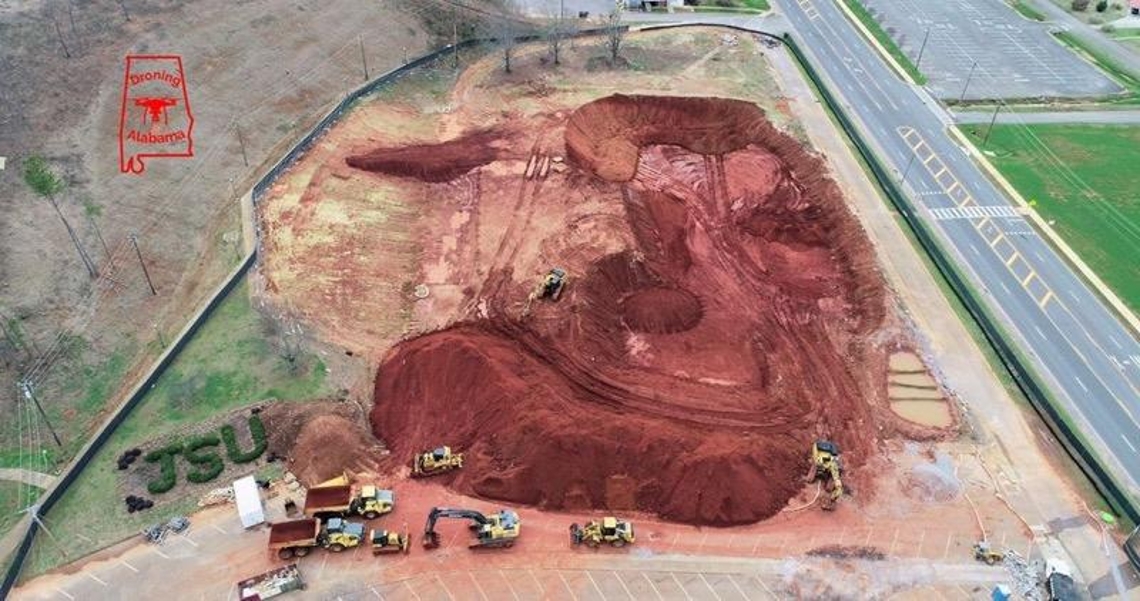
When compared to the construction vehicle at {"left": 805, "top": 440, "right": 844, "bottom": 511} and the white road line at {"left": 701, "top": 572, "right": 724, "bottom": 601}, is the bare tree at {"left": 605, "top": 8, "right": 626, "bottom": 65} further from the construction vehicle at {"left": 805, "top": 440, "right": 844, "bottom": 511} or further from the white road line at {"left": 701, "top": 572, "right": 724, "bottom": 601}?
the white road line at {"left": 701, "top": 572, "right": 724, "bottom": 601}

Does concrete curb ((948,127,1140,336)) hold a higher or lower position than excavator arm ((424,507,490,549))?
higher

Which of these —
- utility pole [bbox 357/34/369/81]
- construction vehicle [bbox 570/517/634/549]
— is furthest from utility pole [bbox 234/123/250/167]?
construction vehicle [bbox 570/517/634/549]

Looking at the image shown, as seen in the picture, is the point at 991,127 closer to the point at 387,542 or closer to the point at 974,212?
the point at 974,212

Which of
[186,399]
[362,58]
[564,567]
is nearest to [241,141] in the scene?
[362,58]

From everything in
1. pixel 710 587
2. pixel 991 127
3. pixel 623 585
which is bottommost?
pixel 623 585

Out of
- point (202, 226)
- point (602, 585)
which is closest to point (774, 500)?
point (602, 585)

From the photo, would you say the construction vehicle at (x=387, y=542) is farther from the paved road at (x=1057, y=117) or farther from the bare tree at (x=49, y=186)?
the paved road at (x=1057, y=117)
